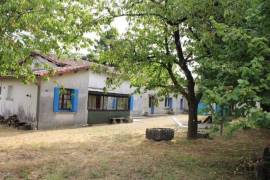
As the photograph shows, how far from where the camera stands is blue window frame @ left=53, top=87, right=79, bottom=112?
20.0 m

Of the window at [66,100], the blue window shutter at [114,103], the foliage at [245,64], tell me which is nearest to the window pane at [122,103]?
the blue window shutter at [114,103]

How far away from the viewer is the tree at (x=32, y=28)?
8.52 m

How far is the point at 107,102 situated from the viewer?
2506cm

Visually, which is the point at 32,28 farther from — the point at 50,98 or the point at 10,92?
the point at 10,92

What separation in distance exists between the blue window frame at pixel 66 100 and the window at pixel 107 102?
1767mm

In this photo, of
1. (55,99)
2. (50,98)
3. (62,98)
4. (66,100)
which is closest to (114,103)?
(66,100)

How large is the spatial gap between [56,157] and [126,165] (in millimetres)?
2366

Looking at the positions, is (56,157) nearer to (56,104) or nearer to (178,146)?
(178,146)

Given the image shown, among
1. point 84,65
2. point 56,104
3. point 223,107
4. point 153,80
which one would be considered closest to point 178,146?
point 153,80

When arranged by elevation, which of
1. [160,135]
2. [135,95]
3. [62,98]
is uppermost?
[135,95]

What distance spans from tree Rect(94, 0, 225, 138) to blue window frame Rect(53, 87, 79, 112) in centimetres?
579

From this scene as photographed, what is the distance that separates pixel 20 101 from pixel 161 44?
10220 mm

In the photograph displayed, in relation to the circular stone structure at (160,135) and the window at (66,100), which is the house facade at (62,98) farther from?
the circular stone structure at (160,135)

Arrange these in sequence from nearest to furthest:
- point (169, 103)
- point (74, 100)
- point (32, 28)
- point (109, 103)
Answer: point (32, 28), point (74, 100), point (109, 103), point (169, 103)
